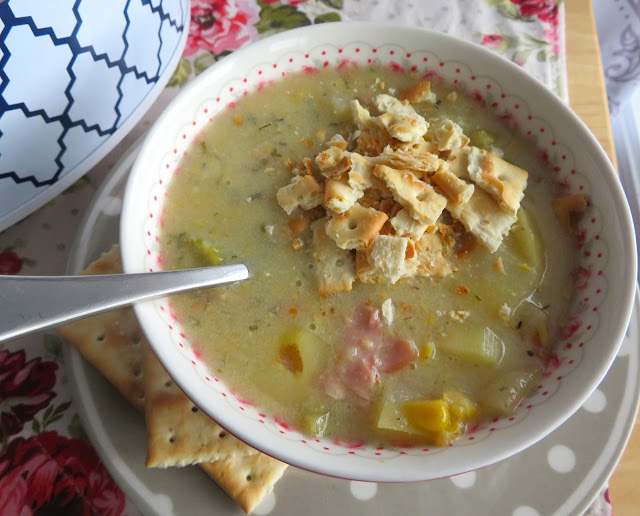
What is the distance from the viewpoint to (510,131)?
1281 millimetres

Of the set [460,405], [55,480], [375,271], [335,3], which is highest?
[335,3]

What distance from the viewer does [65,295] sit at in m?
0.86

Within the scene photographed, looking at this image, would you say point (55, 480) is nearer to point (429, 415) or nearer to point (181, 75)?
point (429, 415)

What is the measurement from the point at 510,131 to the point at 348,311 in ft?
1.95

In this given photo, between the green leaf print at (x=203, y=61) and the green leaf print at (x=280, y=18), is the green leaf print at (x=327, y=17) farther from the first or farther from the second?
the green leaf print at (x=203, y=61)

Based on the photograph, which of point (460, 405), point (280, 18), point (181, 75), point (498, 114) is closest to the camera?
point (460, 405)

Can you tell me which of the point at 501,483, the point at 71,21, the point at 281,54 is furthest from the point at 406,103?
the point at 501,483

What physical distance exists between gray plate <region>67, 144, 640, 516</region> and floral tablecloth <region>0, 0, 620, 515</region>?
77 millimetres

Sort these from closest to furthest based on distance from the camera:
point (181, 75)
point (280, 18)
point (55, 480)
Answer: point (55, 480) → point (181, 75) → point (280, 18)

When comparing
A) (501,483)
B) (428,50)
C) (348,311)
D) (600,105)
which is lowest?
(501,483)

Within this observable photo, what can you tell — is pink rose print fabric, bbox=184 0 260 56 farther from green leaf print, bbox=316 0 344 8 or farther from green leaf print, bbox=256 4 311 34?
green leaf print, bbox=316 0 344 8

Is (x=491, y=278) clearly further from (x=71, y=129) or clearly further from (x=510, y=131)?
(x=71, y=129)

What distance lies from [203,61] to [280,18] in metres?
0.28

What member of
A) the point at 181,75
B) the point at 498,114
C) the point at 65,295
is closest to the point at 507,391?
the point at 498,114
